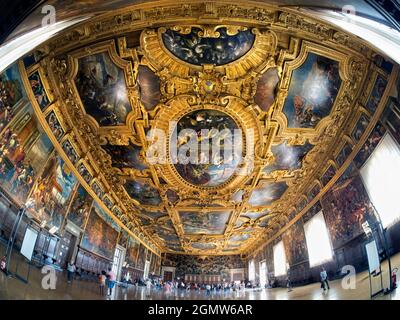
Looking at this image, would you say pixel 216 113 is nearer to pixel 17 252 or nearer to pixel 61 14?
pixel 61 14

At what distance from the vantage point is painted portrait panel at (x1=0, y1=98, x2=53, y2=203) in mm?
7113

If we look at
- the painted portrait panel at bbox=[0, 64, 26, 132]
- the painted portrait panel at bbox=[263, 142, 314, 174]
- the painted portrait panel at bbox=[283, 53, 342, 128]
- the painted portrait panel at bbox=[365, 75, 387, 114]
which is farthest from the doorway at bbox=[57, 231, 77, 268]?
the painted portrait panel at bbox=[365, 75, 387, 114]

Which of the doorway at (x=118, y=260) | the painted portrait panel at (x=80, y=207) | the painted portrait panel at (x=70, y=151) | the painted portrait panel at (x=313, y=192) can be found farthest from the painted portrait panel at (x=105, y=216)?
the painted portrait panel at (x=313, y=192)

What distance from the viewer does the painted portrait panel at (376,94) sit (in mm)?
7185

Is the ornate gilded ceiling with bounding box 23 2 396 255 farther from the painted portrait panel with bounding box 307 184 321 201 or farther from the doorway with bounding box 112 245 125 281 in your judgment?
the doorway with bounding box 112 245 125 281

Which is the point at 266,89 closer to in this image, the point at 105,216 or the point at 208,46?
the point at 208,46

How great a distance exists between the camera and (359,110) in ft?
28.1

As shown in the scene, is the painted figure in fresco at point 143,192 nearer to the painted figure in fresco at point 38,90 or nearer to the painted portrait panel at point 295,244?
the painted figure in fresco at point 38,90

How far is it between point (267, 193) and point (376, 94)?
8685 millimetres

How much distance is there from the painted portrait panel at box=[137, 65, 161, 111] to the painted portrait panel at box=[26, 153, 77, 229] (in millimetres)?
3884

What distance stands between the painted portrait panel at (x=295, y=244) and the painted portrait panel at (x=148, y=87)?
38.5ft
